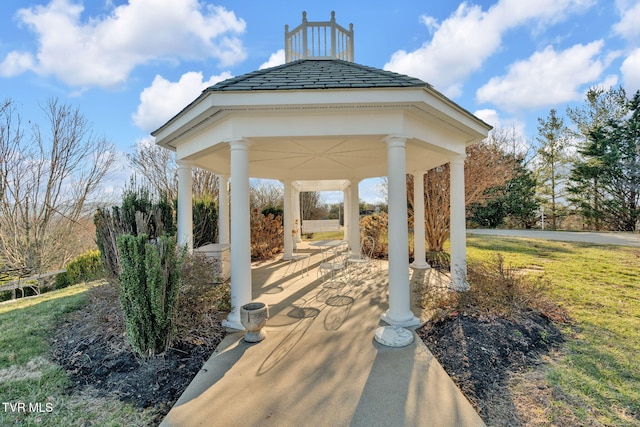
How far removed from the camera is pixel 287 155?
283 inches

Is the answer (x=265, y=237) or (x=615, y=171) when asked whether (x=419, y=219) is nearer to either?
(x=265, y=237)

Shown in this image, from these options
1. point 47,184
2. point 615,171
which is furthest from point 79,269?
point 615,171

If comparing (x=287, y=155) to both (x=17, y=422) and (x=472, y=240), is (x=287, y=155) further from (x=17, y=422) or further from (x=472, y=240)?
(x=472, y=240)

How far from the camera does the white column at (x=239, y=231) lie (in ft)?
15.0

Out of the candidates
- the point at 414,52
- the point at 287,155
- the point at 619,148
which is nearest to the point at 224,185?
the point at 287,155

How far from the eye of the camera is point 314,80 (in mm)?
4512

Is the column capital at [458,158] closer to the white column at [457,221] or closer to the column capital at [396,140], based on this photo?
the white column at [457,221]

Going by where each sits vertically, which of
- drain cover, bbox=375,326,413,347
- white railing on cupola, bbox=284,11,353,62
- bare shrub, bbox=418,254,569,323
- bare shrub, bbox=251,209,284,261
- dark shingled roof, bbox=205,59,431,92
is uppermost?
white railing on cupola, bbox=284,11,353,62

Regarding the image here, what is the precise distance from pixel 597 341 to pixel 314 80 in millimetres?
5999

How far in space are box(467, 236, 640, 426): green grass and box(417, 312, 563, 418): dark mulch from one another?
0.29 m

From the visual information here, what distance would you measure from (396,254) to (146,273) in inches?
147

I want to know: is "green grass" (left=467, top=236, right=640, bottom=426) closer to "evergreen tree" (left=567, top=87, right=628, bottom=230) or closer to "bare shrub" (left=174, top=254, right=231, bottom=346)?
"bare shrub" (left=174, top=254, right=231, bottom=346)

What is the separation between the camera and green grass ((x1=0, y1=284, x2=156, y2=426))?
2586 mm

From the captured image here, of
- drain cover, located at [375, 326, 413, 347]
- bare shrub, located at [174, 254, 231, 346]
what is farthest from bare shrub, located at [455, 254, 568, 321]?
bare shrub, located at [174, 254, 231, 346]
